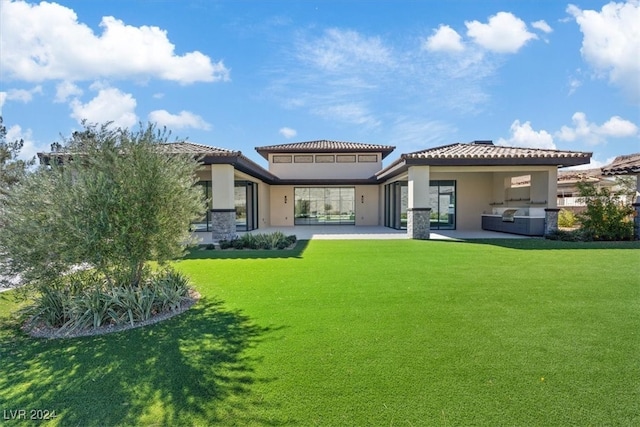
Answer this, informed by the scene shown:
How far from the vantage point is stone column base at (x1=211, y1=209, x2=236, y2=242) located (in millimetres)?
14016

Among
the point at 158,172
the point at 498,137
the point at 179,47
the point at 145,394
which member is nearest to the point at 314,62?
the point at 179,47

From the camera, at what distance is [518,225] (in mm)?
16297

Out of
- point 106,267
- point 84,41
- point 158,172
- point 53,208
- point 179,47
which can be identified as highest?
point 179,47

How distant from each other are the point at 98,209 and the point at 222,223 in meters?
8.95

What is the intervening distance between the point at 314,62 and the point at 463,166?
7578mm

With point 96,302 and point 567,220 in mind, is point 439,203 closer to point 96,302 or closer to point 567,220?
point 567,220

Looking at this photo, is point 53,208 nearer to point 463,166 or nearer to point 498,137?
point 463,166

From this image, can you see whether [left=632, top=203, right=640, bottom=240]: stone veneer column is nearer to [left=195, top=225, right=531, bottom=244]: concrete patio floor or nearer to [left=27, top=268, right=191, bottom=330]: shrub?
[left=195, top=225, right=531, bottom=244]: concrete patio floor

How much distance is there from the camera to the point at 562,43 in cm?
1077

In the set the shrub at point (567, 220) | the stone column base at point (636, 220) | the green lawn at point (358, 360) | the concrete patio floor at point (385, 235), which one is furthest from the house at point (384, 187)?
the green lawn at point (358, 360)

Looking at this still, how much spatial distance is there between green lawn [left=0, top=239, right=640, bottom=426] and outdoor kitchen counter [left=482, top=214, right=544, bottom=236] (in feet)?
30.2

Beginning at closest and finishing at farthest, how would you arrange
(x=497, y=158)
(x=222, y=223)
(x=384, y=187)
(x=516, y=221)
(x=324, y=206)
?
1. (x=222, y=223)
2. (x=497, y=158)
3. (x=516, y=221)
4. (x=384, y=187)
5. (x=324, y=206)

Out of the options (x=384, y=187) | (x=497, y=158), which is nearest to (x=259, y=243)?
(x=497, y=158)

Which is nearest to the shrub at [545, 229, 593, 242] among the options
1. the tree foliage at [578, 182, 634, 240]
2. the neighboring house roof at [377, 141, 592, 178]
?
the tree foliage at [578, 182, 634, 240]
